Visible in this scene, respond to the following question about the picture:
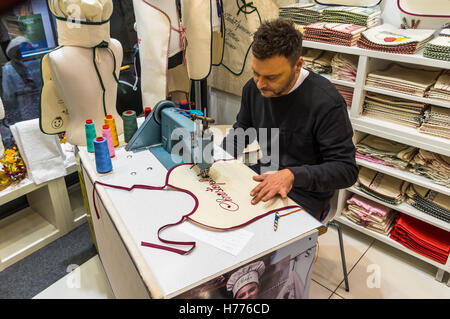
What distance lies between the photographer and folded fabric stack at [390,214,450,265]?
80.3 inches

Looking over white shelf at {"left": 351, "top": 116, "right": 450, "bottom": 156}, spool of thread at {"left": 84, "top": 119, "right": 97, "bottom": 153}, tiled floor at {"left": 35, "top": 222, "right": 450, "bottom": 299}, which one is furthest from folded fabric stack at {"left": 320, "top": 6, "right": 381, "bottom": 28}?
spool of thread at {"left": 84, "top": 119, "right": 97, "bottom": 153}

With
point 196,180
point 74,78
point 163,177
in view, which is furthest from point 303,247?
point 74,78

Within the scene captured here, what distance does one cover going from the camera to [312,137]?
5.18 ft

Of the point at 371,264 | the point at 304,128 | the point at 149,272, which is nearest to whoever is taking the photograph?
the point at 149,272

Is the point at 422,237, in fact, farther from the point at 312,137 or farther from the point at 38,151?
the point at 38,151

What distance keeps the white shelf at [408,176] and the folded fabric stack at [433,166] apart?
3 cm

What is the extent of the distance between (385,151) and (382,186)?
0.79 ft

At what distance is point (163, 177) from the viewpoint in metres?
1.50

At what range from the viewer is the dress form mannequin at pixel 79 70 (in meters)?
1.67

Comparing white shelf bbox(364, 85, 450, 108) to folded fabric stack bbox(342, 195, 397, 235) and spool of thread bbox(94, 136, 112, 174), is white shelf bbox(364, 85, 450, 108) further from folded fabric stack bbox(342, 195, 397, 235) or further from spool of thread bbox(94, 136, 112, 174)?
spool of thread bbox(94, 136, 112, 174)

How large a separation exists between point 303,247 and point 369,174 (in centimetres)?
130

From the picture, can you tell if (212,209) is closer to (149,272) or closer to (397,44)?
(149,272)

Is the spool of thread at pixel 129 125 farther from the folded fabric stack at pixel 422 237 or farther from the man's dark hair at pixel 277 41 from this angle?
the folded fabric stack at pixel 422 237

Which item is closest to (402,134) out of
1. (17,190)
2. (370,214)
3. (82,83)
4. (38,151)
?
(370,214)
